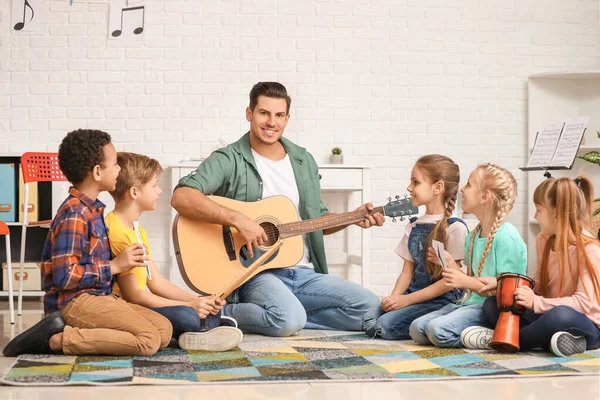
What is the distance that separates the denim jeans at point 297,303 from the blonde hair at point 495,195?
0.52m

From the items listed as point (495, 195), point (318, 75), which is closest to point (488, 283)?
point (495, 195)

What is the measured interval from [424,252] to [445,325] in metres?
0.44

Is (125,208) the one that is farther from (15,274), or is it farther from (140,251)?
(15,274)

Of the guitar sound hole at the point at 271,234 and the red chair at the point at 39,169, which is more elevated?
the red chair at the point at 39,169

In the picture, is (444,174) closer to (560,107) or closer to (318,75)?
(318,75)

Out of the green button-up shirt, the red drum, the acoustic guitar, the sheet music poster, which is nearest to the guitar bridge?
the acoustic guitar

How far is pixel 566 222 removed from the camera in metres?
2.84

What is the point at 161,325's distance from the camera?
2771 mm

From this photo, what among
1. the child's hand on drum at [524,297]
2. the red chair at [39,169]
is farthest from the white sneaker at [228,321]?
the red chair at [39,169]

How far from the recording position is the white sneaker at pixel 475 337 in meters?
2.83

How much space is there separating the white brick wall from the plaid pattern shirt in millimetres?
2483

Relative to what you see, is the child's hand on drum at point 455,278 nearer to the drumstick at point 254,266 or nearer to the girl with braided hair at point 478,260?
the girl with braided hair at point 478,260

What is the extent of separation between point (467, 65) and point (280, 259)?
108 inches

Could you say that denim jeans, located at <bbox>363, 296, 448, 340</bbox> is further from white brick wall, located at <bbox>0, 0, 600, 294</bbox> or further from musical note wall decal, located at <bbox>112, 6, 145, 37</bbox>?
musical note wall decal, located at <bbox>112, 6, 145, 37</bbox>
